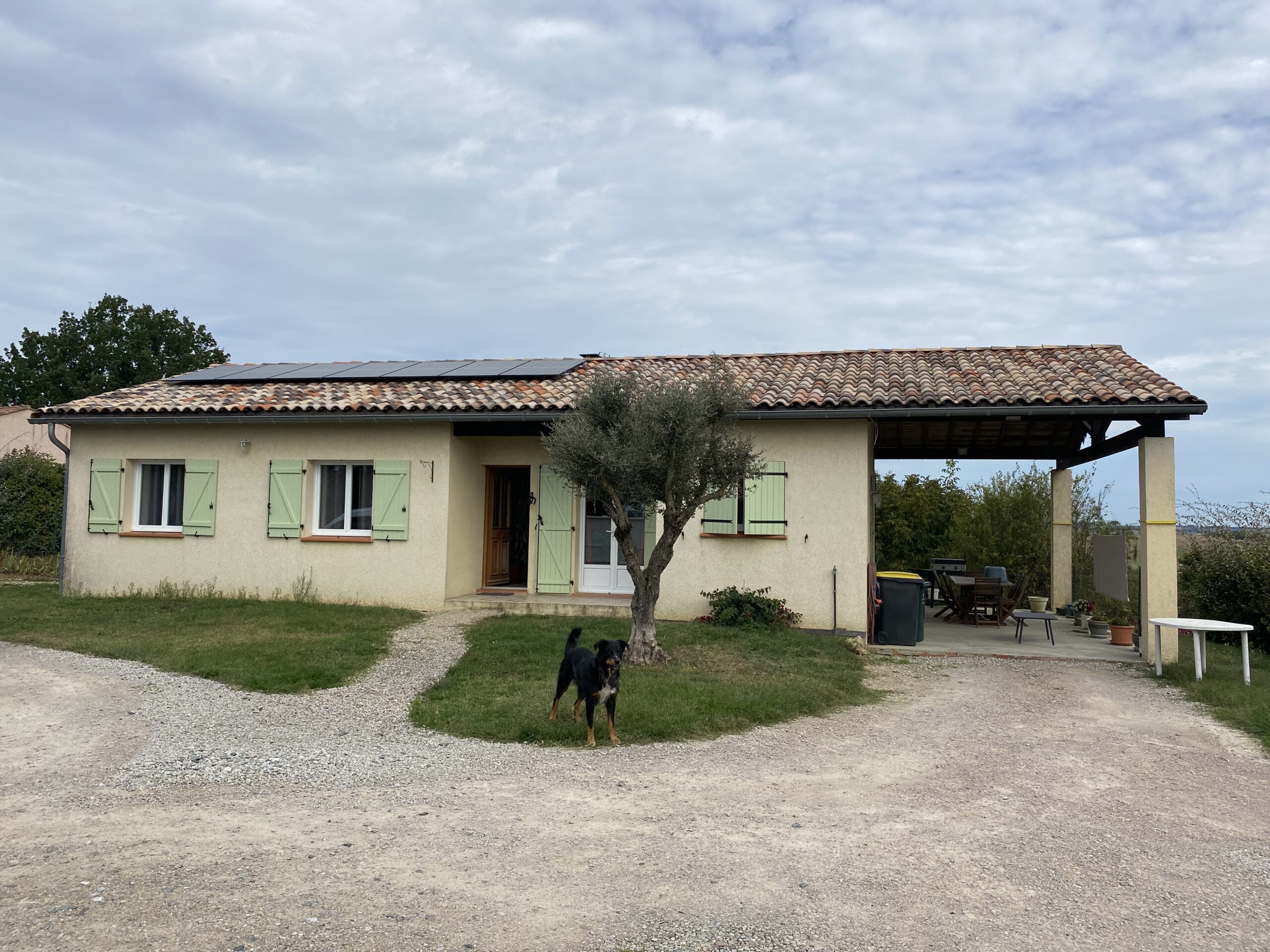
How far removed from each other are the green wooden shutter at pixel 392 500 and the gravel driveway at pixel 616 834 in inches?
207

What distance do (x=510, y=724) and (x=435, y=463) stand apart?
669cm

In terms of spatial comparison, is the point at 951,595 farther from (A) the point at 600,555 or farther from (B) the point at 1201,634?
(A) the point at 600,555

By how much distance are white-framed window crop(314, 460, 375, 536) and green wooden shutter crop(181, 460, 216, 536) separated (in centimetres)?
146

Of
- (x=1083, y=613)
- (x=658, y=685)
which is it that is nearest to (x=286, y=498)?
(x=658, y=685)

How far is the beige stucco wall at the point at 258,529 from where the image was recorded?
12375mm

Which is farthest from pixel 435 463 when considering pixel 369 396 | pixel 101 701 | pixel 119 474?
pixel 101 701

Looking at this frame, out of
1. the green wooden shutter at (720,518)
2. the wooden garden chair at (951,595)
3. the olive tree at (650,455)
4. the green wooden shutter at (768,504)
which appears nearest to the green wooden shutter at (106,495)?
the olive tree at (650,455)

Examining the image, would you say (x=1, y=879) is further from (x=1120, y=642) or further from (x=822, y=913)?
(x=1120, y=642)

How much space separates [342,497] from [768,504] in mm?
6118

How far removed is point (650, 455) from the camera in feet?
26.7

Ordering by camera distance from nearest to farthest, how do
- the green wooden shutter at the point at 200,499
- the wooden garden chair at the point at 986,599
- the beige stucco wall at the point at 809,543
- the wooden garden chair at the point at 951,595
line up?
1. the beige stucco wall at the point at 809,543
2. the green wooden shutter at the point at 200,499
3. the wooden garden chair at the point at 986,599
4. the wooden garden chair at the point at 951,595

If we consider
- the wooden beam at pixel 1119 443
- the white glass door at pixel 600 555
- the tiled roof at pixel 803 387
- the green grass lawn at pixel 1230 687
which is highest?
the tiled roof at pixel 803 387

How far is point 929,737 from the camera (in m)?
6.52

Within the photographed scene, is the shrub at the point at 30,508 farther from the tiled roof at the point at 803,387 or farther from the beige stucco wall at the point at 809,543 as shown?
the beige stucco wall at the point at 809,543
